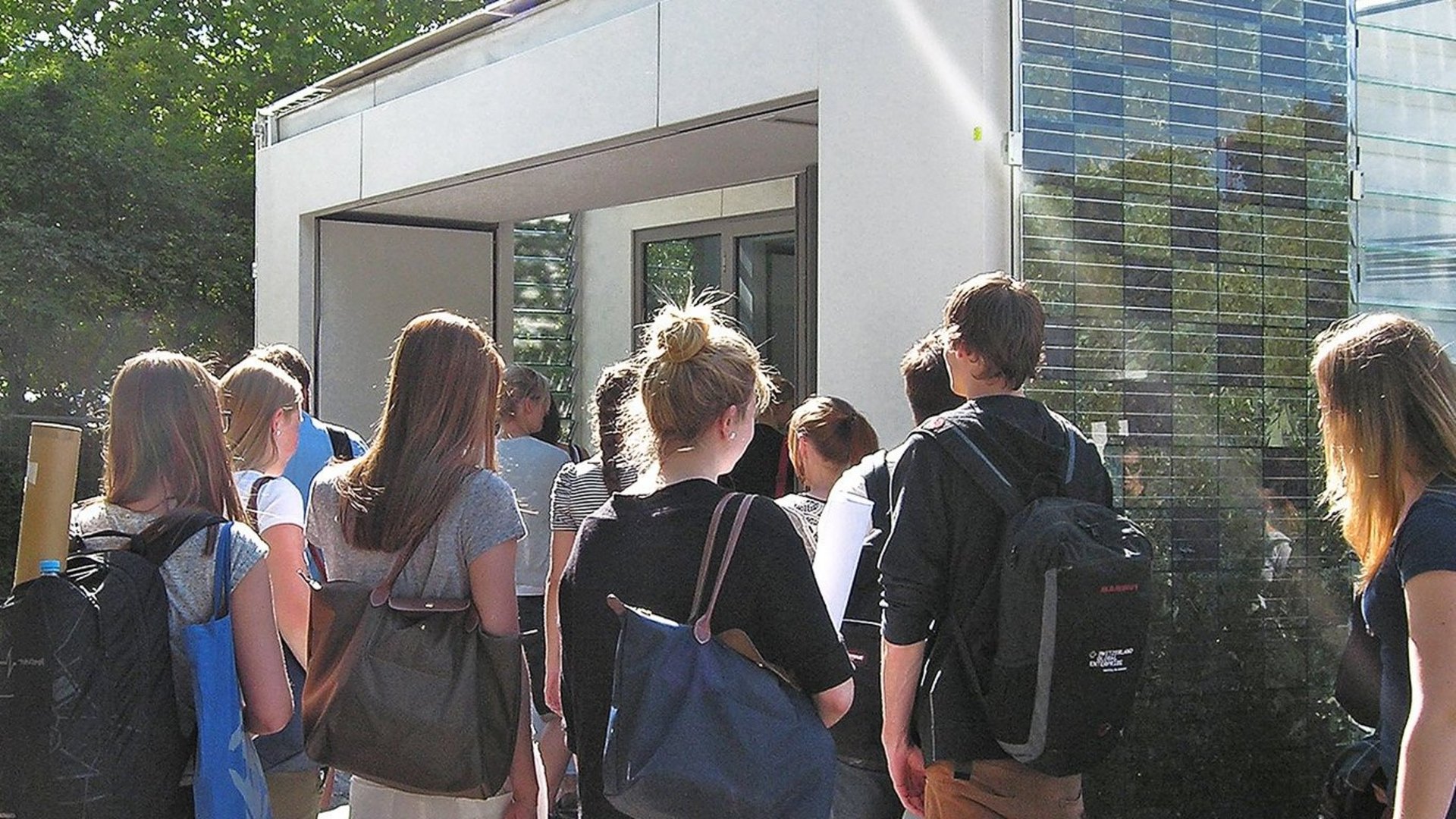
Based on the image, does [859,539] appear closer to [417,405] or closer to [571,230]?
[417,405]

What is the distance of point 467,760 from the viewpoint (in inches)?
125

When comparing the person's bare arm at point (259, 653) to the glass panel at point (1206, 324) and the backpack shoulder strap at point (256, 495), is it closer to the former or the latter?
the backpack shoulder strap at point (256, 495)

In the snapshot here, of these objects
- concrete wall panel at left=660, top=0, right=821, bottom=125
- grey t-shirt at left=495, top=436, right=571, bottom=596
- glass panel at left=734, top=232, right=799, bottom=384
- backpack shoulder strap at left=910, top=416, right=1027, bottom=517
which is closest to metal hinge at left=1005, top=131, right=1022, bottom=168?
concrete wall panel at left=660, top=0, right=821, bottom=125

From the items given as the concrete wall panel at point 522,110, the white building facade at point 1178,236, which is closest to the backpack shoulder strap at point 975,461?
the white building facade at point 1178,236

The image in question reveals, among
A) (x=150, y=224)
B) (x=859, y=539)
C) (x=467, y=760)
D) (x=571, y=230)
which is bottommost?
(x=467, y=760)

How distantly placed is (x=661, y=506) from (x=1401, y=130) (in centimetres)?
406

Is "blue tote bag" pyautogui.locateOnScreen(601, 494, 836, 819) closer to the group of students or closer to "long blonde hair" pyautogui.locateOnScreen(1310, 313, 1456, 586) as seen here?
the group of students

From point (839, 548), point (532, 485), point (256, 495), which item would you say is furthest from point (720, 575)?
point (532, 485)

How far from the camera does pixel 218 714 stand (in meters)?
3.02

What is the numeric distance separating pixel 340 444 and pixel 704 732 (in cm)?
381

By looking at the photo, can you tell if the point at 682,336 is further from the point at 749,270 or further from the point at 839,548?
the point at 749,270

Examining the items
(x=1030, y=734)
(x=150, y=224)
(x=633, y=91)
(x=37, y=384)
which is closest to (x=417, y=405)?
(x=1030, y=734)

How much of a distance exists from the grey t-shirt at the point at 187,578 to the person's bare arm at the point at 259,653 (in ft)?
0.11

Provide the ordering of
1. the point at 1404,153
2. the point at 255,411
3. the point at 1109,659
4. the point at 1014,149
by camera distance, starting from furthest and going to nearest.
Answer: the point at 1404,153 → the point at 1014,149 → the point at 255,411 → the point at 1109,659
